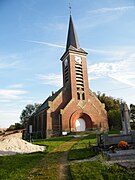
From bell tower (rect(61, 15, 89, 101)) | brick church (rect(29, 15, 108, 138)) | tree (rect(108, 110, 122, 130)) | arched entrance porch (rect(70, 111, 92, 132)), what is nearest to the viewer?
brick church (rect(29, 15, 108, 138))

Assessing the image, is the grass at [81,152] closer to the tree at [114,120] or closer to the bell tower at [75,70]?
the bell tower at [75,70]

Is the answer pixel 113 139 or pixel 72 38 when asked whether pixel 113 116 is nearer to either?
pixel 72 38

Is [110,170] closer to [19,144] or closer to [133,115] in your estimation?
[19,144]

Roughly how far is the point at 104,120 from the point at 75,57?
1401 centimetres

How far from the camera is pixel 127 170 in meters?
7.05

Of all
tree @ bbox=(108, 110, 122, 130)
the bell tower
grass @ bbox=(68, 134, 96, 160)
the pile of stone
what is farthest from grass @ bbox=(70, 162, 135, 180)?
tree @ bbox=(108, 110, 122, 130)

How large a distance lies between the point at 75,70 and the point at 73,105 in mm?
7314

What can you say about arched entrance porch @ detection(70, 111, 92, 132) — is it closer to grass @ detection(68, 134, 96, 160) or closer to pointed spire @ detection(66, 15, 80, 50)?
pointed spire @ detection(66, 15, 80, 50)

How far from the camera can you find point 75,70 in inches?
1422

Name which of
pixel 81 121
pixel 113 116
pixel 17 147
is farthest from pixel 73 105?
pixel 17 147

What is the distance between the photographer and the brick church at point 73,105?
3197 cm

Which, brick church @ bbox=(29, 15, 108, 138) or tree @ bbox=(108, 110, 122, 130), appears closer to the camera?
brick church @ bbox=(29, 15, 108, 138)

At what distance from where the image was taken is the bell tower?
35031 mm

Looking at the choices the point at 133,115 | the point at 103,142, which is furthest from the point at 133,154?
the point at 133,115
